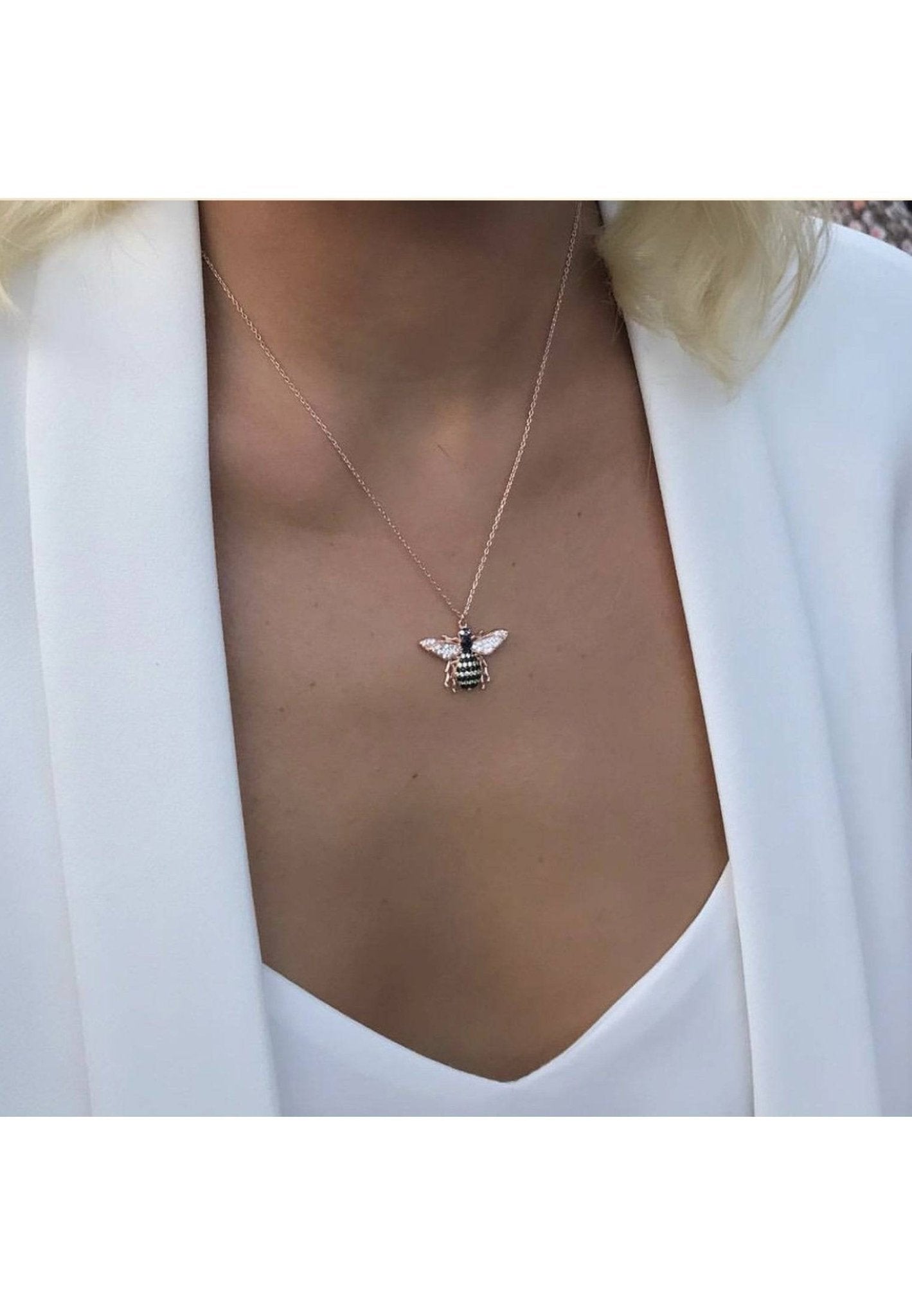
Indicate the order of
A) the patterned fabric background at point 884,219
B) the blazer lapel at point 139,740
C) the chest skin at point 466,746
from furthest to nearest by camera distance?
the patterned fabric background at point 884,219 < the chest skin at point 466,746 < the blazer lapel at point 139,740

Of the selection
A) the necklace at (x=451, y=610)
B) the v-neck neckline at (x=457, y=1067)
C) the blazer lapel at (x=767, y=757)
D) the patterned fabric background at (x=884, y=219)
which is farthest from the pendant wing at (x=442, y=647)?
the patterned fabric background at (x=884, y=219)

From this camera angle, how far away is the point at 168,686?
40.8 inches

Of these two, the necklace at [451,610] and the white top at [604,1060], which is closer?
the white top at [604,1060]

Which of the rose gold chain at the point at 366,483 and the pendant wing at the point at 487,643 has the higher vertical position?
the rose gold chain at the point at 366,483

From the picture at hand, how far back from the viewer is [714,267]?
132 cm

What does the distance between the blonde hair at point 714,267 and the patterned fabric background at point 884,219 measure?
394 millimetres

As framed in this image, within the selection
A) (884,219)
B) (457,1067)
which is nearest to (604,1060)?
(457,1067)

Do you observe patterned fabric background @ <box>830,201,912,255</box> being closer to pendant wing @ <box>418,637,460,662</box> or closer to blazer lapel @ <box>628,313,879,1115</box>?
blazer lapel @ <box>628,313,879,1115</box>

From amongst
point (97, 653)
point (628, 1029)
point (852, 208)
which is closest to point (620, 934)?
point (628, 1029)

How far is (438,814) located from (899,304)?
79cm

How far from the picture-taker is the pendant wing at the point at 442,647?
1224mm

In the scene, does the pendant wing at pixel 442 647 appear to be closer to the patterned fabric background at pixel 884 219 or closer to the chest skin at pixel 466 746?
the chest skin at pixel 466 746
